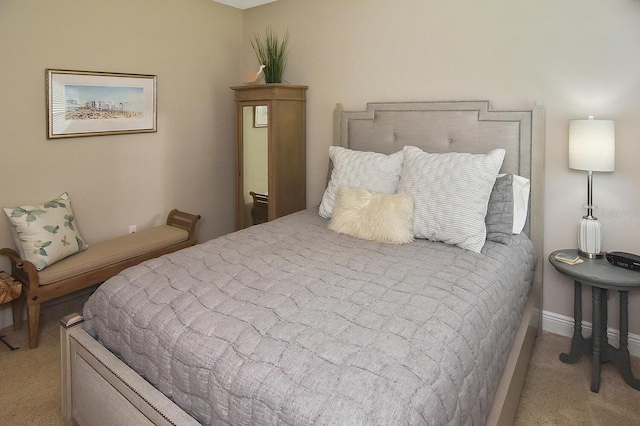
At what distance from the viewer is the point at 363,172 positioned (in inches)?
111

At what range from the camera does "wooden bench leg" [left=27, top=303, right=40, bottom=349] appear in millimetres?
2588

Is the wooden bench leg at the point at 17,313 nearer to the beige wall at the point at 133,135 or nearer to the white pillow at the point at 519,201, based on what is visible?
the beige wall at the point at 133,135

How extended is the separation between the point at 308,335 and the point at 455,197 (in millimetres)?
1353

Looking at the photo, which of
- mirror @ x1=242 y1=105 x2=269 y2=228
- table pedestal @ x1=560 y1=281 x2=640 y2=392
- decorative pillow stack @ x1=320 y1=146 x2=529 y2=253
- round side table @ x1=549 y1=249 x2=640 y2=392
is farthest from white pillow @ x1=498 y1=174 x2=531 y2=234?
mirror @ x1=242 y1=105 x2=269 y2=228

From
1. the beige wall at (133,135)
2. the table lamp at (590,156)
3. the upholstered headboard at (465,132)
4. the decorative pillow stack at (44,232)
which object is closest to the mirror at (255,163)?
the beige wall at (133,135)

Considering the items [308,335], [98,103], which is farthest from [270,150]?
[308,335]

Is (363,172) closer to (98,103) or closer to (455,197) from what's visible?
(455,197)

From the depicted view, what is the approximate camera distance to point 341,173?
9.62 feet

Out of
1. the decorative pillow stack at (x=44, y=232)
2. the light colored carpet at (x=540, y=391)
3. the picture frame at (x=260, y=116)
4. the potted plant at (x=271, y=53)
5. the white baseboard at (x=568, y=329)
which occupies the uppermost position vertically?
the potted plant at (x=271, y=53)

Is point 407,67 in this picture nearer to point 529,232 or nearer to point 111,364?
point 529,232

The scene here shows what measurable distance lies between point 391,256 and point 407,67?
1679mm

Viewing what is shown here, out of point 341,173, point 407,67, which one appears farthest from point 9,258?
point 407,67

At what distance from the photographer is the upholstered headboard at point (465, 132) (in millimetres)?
2648

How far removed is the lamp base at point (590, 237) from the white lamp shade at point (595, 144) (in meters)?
0.30
